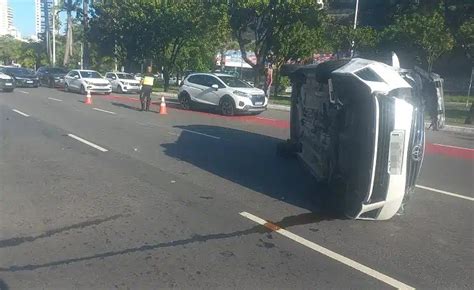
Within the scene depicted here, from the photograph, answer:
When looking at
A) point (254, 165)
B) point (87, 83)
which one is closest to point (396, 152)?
point (254, 165)

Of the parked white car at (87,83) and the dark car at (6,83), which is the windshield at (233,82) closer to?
the parked white car at (87,83)

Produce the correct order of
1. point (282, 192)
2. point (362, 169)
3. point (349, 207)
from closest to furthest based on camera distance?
point (362, 169), point (349, 207), point (282, 192)

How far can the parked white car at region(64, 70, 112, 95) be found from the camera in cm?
2783

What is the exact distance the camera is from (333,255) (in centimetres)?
452

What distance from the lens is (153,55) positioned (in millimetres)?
36406

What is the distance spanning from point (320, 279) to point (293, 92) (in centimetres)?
633

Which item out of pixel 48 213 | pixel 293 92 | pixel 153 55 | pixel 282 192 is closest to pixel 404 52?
pixel 153 55

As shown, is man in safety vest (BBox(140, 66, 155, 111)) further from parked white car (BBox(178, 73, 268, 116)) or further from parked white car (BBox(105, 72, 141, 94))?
parked white car (BBox(105, 72, 141, 94))

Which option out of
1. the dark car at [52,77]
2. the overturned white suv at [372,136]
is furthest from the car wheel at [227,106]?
the dark car at [52,77]

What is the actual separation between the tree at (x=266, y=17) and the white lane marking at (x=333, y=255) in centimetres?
2080

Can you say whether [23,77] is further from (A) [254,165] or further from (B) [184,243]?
(B) [184,243]

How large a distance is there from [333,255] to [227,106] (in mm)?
13882

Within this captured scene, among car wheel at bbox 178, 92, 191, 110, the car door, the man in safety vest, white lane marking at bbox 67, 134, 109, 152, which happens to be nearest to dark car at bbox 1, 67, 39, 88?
car wheel at bbox 178, 92, 191, 110

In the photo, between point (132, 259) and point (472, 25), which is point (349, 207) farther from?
point (472, 25)
